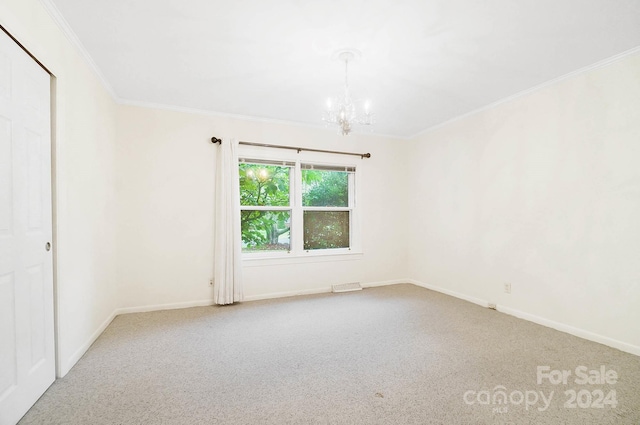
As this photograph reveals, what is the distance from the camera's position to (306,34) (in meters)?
2.22

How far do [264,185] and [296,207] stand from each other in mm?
572

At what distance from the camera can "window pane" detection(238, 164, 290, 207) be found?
4.13 metres

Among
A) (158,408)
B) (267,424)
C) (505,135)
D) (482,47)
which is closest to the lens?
(267,424)

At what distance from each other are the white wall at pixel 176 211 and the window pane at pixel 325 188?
1.54 ft

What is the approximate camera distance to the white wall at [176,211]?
349 centimetres

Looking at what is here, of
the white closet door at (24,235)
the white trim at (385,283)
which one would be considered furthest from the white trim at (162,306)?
the white trim at (385,283)

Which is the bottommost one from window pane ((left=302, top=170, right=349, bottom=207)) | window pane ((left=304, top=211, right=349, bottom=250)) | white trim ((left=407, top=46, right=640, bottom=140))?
window pane ((left=304, top=211, right=349, bottom=250))

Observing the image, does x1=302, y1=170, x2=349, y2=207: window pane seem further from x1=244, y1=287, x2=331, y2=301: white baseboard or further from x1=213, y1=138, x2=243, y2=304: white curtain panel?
x1=244, y1=287, x2=331, y2=301: white baseboard

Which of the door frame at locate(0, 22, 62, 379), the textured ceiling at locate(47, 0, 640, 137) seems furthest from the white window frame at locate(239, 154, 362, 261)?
the door frame at locate(0, 22, 62, 379)

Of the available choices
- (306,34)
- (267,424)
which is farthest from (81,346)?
(306,34)

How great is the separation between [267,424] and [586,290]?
10.1 feet

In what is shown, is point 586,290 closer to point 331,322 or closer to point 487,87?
point 487,87

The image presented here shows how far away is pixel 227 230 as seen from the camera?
148 inches

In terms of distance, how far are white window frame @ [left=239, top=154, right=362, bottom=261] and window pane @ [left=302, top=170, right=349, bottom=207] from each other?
0.09 metres
